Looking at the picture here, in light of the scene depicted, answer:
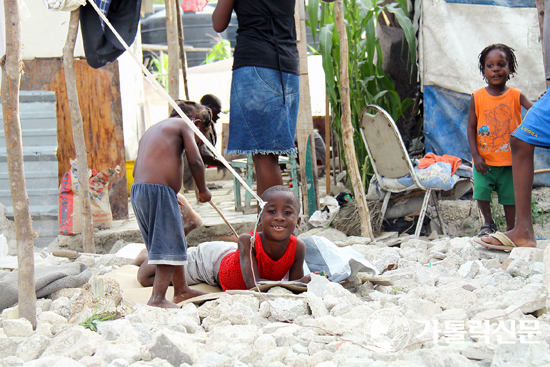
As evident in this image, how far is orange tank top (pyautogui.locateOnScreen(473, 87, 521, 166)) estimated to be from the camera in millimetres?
3584

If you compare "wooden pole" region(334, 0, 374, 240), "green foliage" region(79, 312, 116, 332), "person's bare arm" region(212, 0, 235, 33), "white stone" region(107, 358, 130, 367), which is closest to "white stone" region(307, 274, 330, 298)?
"green foliage" region(79, 312, 116, 332)

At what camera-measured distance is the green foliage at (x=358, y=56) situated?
482 centimetres

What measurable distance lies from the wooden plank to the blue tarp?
120 inches

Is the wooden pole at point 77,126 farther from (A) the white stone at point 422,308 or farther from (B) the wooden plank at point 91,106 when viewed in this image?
(A) the white stone at point 422,308

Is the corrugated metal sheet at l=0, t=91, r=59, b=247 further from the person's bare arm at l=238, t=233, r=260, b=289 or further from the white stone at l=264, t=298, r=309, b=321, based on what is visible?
the white stone at l=264, t=298, r=309, b=321

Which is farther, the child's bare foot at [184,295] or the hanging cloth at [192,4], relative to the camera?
the hanging cloth at [192,4]

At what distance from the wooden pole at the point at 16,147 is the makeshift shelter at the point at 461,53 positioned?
3.99m

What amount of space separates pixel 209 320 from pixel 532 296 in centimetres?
130

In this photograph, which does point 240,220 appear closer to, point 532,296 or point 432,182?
point 432,182

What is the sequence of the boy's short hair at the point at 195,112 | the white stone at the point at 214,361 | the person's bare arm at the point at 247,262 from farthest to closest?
the boy's short hair at the point at 195,112, the person's bare arm at the point at 247,262, the white stone at the point at 214,361

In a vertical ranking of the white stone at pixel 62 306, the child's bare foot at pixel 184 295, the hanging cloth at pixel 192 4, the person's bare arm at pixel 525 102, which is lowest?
the child's bare foot at pixel 184 295

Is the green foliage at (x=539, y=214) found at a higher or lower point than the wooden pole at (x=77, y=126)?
lower

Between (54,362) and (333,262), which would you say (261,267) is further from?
(54,362)

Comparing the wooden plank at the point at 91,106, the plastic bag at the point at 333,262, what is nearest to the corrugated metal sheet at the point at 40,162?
the wooden plank at the point at 91,106
